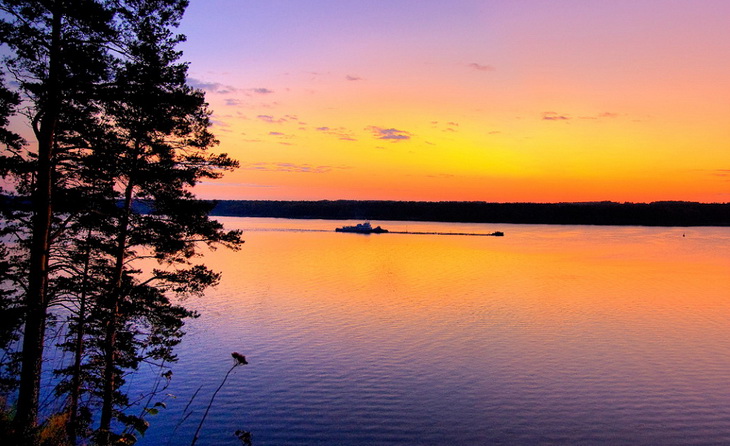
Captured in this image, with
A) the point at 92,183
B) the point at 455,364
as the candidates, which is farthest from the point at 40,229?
the point at 455,364

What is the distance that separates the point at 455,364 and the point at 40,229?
15841 mm

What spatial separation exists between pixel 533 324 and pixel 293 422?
60.9ft

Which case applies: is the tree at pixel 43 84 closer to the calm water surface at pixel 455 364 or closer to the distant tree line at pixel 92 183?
the distant tree line at pixel 92 183

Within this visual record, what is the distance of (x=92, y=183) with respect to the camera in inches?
578

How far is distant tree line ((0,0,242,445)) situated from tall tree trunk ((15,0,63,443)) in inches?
1.1

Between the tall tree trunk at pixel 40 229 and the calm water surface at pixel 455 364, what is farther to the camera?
the calm water surface at pixel 455 364

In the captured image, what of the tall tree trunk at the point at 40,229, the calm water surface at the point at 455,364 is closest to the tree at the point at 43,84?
the tall tree trunk at the point at 40,229

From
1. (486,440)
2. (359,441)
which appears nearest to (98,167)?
(359,441)

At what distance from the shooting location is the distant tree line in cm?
1183

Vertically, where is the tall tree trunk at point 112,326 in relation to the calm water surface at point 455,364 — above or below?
above

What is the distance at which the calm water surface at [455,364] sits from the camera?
1494 centimetres

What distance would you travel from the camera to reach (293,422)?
15.1 m

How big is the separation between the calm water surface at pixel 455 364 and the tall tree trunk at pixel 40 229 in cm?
373

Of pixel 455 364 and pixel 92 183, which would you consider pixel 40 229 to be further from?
pixel 455 364
